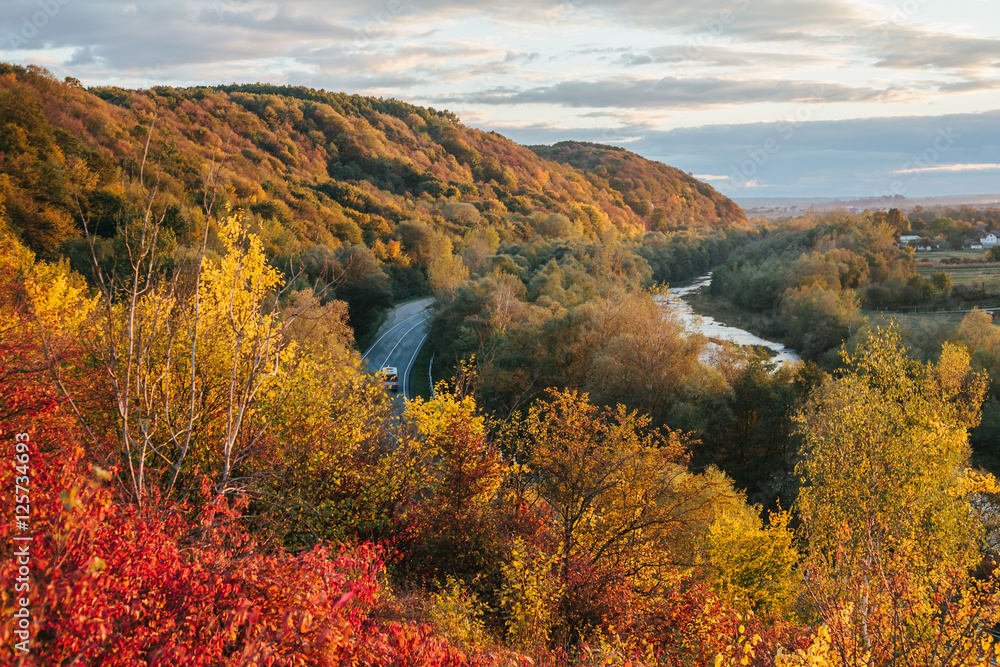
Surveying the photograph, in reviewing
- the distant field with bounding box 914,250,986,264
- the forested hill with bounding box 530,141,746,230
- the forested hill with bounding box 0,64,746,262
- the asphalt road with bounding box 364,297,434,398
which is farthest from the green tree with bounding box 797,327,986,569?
the forested hill with bounding box 530,141,746,230

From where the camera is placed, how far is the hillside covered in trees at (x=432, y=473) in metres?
5.26

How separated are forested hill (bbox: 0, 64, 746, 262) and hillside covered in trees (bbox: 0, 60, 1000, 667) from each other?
0.56 metres

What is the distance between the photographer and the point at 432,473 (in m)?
13.7

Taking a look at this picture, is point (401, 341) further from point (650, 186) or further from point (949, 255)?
point (650, 186)

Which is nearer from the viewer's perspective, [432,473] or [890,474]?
[432,473]

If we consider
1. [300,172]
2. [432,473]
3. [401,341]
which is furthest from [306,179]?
[432,473]

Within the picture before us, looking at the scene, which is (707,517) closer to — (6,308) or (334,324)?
(6,308)

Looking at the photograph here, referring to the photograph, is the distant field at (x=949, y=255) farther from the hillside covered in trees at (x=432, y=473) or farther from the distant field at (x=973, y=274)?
the hillside covered in trees at (x=432, y=473)

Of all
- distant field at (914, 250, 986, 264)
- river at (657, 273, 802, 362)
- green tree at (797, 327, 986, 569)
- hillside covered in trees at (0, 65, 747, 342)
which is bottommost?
river at (657, 273, 802, 362)

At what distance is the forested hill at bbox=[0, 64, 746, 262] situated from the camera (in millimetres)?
37156

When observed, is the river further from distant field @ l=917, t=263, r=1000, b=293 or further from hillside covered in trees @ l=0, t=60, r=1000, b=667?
distant field @ l=917, t=263, r=1000, b=293

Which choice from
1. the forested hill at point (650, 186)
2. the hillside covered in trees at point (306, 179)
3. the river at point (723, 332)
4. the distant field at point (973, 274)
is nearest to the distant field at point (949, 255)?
the distant field at point (973, 274)

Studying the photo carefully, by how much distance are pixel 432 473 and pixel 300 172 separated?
78977 millimetres

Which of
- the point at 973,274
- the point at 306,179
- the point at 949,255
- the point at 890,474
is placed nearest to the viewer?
the point at 890,474
